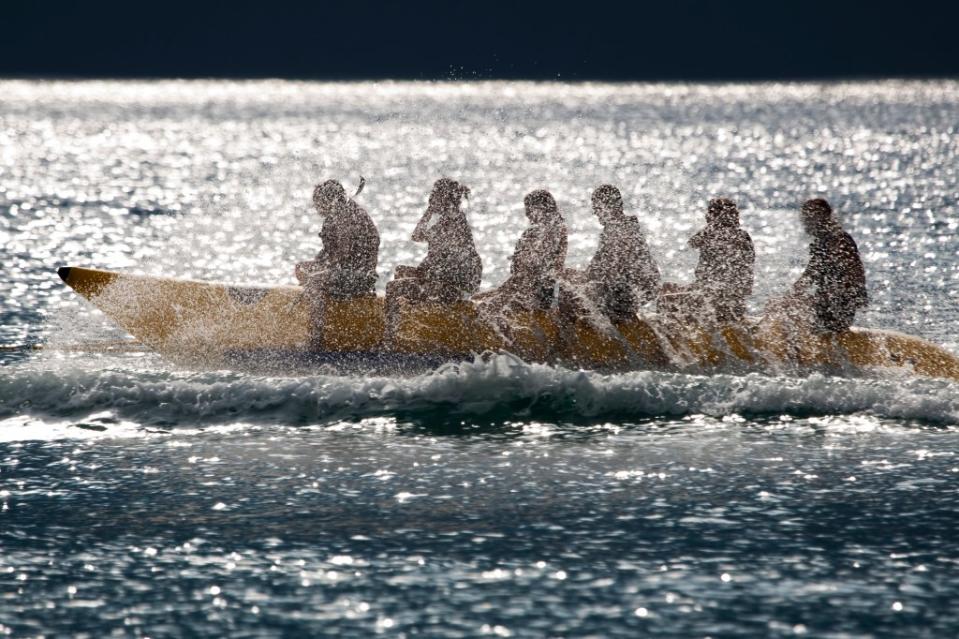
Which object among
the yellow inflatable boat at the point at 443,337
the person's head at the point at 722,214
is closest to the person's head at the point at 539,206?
the yellow inflatable boat at the point at 443,337

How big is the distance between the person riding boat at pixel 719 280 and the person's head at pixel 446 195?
213 centimetres

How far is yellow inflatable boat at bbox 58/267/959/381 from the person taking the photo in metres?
12.7

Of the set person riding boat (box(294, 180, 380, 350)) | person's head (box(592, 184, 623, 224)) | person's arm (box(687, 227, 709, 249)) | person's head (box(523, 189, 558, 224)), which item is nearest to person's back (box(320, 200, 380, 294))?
person riding boat (box(294, 180, 380, 350))

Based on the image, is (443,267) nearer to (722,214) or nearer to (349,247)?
(349,247)

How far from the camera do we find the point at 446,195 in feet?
42.7

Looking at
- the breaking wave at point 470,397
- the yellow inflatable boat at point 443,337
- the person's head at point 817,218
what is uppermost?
the person's head at point 817,218

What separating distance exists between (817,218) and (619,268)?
1.87 m

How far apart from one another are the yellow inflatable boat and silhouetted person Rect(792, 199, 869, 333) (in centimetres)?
20

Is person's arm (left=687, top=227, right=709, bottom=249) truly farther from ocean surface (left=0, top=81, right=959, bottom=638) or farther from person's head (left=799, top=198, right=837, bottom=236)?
ocean surface (left=0, top=81, right=959, bottom=638)

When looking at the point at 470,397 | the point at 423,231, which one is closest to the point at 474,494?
the point at 470,397

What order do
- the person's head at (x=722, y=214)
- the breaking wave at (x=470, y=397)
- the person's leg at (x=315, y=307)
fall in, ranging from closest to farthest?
the breaking wave at (x=470, y=397) → the person's head at (x=722, y=214) → the person's leg at (x=315, y=307)

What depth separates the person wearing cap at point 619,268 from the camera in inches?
507

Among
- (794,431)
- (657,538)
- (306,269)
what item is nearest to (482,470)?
(657,538)

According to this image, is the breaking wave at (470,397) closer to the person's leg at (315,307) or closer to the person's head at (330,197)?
the person's leg at (315,307)
